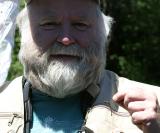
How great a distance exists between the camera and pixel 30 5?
316 cm

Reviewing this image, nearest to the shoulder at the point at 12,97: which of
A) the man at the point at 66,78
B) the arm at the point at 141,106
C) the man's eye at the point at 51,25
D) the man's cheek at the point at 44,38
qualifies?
the man at the point at 66,78

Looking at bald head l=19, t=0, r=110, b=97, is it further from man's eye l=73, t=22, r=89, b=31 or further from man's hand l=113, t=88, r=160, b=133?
man's hand l=113, t=88, r=160, b=133

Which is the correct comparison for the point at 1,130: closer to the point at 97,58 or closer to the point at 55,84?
the point at 55,84

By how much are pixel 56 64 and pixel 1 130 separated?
0.42 metres

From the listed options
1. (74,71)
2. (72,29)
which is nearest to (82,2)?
(72,29)

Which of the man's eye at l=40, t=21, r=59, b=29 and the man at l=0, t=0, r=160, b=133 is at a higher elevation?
the man's eye at l=40, t=21, r=59, b=29

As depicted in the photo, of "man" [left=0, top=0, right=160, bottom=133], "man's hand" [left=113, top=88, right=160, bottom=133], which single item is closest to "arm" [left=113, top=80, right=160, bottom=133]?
"man's hand" [left=113, top=88, right=160, bottom=133]

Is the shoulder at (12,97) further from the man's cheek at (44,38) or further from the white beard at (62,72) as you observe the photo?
the man's cheek at (44,38)

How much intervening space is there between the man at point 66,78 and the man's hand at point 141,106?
589 mm

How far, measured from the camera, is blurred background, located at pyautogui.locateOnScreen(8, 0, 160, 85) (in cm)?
1155

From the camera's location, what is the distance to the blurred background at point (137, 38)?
37.9 ft

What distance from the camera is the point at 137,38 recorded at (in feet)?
39.2

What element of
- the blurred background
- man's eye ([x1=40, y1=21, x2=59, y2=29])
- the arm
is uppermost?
man's eye ([x1=40, y1=21, x2=59, y2=29])

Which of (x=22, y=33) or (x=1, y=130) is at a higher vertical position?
(x=22, y=33)
